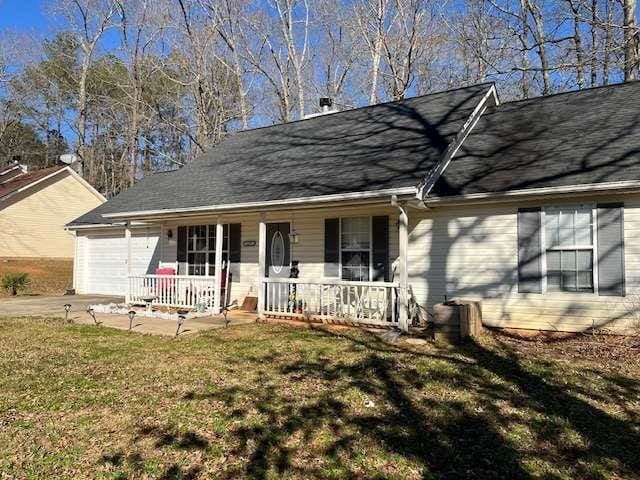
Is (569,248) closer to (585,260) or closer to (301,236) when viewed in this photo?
(585,260)

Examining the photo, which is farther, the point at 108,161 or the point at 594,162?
the point at 108,161

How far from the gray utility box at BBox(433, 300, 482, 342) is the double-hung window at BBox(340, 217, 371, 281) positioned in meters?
2.50

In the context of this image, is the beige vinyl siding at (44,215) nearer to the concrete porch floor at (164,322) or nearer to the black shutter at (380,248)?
the concrete porch floor at (164,322)

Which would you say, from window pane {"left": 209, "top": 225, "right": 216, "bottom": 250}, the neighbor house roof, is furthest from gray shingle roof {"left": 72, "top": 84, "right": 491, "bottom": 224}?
the neighbor house roof

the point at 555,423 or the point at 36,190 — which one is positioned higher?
the point at 36,190

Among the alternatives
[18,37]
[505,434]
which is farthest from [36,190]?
[505,434]

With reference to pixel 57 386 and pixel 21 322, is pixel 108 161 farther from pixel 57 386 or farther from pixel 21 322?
pixel 57 386

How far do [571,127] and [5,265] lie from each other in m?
24.1

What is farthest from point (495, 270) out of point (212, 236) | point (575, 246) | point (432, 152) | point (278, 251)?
point (212, 236)

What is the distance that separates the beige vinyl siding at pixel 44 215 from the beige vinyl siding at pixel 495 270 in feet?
67.1

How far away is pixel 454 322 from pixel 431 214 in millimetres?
2690

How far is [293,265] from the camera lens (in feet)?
37.7

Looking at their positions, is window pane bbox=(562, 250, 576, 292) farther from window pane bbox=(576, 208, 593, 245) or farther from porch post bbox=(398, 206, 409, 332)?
porch post bbox=(398, 206, 409, 332)

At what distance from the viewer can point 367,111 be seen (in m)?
13.7
